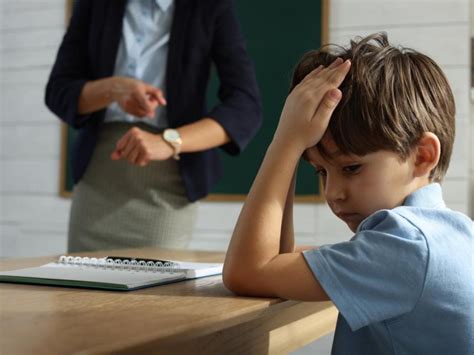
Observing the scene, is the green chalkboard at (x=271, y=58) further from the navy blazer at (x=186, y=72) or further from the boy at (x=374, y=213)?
the boy at (x=374, y=213)

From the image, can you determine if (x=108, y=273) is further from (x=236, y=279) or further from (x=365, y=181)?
(x=365, y=181)

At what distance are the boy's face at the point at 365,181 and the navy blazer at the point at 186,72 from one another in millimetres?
809

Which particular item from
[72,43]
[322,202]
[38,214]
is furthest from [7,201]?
[72,43]

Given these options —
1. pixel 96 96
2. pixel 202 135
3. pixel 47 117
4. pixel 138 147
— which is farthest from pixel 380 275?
pixel 47 117

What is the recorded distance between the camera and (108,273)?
1.06 metres

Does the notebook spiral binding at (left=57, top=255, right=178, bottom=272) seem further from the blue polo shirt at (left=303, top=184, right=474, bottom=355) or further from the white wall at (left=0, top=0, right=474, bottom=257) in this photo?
the white wall at (left=0, top=0, right=474, bottom=257)

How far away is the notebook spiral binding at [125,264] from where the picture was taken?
1115 millimetres

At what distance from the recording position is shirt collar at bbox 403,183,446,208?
898 mm

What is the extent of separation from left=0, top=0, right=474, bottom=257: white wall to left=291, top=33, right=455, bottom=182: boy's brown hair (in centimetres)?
236

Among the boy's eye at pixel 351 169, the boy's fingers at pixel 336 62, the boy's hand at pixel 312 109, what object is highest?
the boy's fingers at pixel 336 62

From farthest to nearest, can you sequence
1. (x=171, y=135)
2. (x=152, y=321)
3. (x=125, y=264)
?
(x=171, y=135) → (x=125, y=264) → (x=152, y=321)

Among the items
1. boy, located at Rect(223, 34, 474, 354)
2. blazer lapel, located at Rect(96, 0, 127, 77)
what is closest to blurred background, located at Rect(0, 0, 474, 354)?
blazer lapel, located at Rect(96, 0, 127, 77)

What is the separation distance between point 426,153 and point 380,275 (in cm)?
21

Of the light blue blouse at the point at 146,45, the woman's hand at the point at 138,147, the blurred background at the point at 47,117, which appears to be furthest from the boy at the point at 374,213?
the blurred background at the point at 47,117
